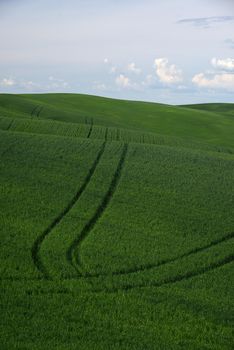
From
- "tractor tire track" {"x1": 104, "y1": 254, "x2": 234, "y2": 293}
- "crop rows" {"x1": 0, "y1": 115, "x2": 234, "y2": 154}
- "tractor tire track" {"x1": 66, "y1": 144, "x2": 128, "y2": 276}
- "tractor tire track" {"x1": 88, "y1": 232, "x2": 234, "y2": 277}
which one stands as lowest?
"tractor tire track" {"x1": 104, "y1": 254, "x2": 234, "y2": 293}

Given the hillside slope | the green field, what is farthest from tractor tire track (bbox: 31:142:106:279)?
the hillside slope

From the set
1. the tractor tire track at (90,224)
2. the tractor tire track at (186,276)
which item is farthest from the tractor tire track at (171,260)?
the tractor tire track at (90,224)

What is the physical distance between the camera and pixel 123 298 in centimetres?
1404

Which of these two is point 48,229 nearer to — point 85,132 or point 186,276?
point 186,276

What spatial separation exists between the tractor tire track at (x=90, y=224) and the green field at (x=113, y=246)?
6 centimetres

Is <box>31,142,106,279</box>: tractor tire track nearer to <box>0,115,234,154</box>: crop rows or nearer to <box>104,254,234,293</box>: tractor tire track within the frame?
<box>104,254,234,293</box>: tractor tire track

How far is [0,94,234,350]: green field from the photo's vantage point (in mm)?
12562

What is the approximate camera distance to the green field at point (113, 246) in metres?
12.6

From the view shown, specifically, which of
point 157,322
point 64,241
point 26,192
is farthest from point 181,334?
point 26,192

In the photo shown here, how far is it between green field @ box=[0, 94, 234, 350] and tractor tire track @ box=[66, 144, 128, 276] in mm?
57

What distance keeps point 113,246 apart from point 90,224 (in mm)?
2320

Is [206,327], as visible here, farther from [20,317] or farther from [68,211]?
[68,211]

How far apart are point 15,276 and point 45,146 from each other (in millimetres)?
14283

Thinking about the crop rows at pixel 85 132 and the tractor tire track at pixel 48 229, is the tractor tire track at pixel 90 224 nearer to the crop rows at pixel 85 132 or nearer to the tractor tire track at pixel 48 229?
the tractor tire track at pixel 48 229
